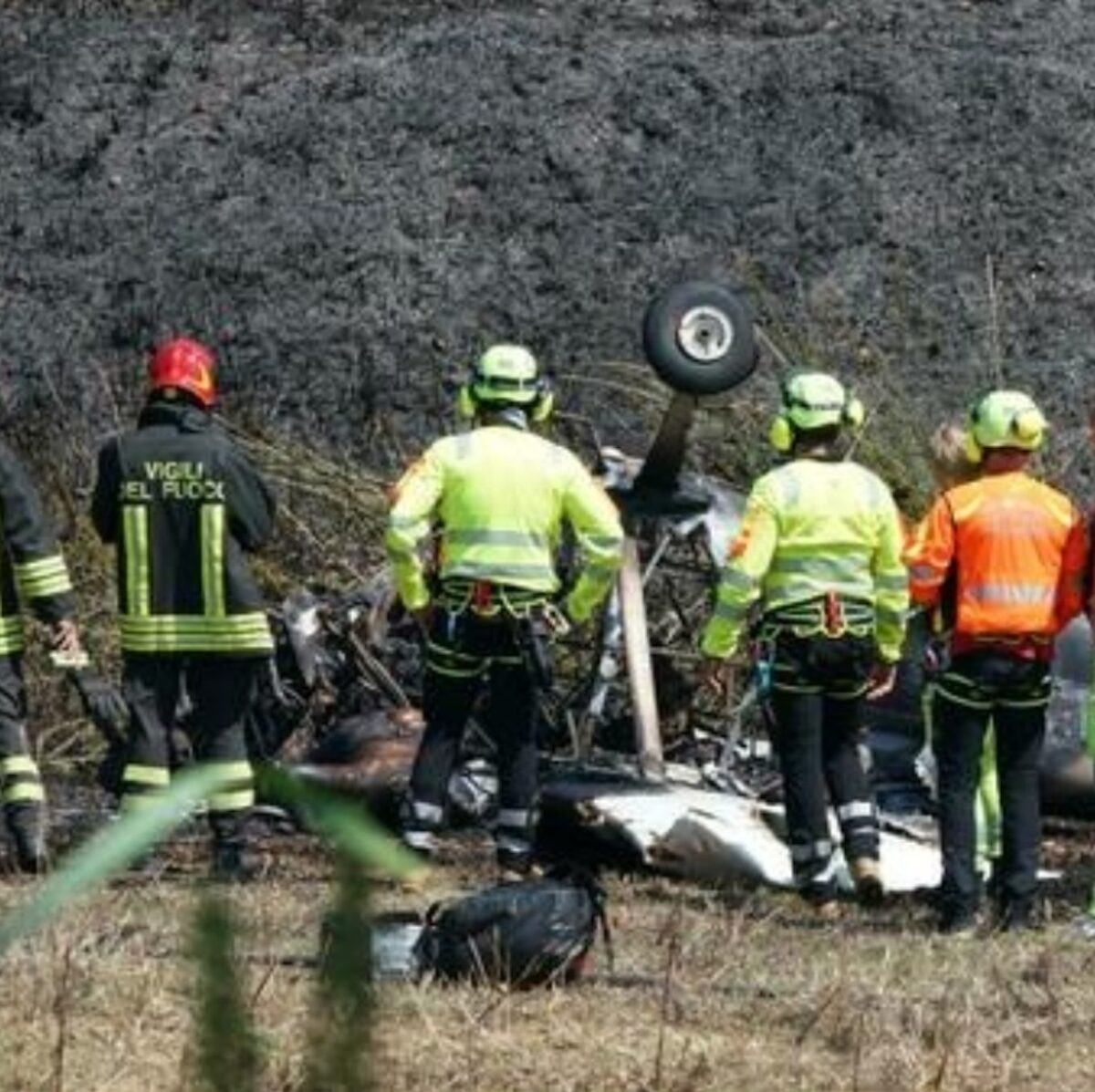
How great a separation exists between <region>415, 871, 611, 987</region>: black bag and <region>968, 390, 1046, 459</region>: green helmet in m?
2.35

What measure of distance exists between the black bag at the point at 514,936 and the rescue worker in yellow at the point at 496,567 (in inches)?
87.5

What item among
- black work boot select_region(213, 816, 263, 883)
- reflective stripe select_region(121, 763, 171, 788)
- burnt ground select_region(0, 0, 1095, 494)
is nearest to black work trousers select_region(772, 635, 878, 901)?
black work boot select_region(213, 816, 263, 883)

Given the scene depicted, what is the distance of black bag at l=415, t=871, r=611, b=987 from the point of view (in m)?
7.33

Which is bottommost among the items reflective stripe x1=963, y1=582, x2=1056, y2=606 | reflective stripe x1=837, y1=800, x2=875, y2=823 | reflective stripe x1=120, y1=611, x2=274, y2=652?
reflective stripe x1=837, y1=800, x2=875, y2=823

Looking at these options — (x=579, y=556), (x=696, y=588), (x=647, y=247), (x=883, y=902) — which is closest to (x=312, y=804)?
(x=883, y=902)

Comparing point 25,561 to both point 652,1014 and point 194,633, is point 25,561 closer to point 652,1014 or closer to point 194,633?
point 194,633

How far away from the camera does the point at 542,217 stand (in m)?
15.2

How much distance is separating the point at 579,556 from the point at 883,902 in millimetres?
1733

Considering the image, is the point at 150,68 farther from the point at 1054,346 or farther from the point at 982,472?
the point at 982,472

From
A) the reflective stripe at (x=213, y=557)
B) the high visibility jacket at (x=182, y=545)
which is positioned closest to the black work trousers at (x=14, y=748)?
the high visibility jacket at (x=182, y=545)

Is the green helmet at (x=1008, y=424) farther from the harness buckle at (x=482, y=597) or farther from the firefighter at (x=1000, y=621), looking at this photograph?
the harness buckle at (x=482, y=597)

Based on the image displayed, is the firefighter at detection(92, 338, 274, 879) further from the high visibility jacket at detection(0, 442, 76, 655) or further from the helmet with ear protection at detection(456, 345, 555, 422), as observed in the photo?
the helmet with ear protection at detection(456, 345, 555, 422)

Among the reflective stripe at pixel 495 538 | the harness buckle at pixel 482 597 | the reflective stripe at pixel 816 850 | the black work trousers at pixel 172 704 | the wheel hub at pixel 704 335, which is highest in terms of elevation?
the wheel hub at pixel 704 335

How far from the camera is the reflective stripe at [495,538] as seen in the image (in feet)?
32.2
